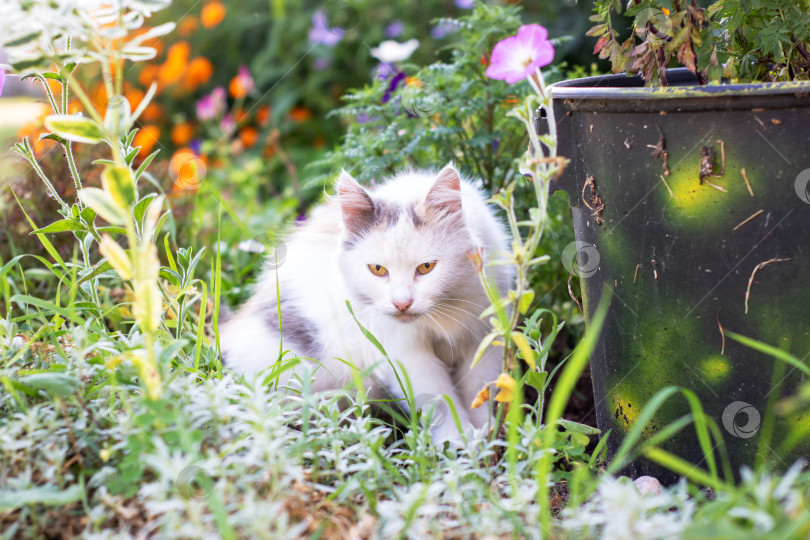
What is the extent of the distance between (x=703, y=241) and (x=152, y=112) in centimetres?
479

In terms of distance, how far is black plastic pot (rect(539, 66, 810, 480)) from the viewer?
1.30 meters

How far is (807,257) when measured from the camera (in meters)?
1.30

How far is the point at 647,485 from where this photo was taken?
150 cm

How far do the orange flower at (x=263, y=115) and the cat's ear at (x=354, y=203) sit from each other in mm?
3234

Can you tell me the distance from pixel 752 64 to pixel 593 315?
27.5 inches

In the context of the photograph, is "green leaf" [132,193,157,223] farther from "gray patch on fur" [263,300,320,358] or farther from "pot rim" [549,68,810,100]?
"pot rim" [549,68,810,100]

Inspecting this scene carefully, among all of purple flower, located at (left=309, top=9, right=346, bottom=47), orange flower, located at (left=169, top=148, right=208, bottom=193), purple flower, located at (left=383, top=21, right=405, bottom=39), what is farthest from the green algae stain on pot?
purple flower, located at (left=309, top=9, right=346, bottom=47)

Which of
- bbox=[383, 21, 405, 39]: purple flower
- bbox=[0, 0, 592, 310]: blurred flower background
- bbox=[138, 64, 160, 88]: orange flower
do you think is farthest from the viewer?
bbox=[138, 64, 160, 88]: orange flower

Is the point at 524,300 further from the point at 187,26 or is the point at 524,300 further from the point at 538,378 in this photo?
the point at 187,26

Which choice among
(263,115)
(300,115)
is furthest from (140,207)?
(263,115)

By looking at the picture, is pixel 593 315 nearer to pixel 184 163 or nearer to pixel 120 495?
pixel 120 495

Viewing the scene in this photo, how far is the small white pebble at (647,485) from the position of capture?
148 centimetres

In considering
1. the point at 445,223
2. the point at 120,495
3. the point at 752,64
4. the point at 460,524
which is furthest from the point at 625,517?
the point at 752,64

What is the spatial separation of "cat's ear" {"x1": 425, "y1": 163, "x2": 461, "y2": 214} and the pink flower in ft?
1.31
